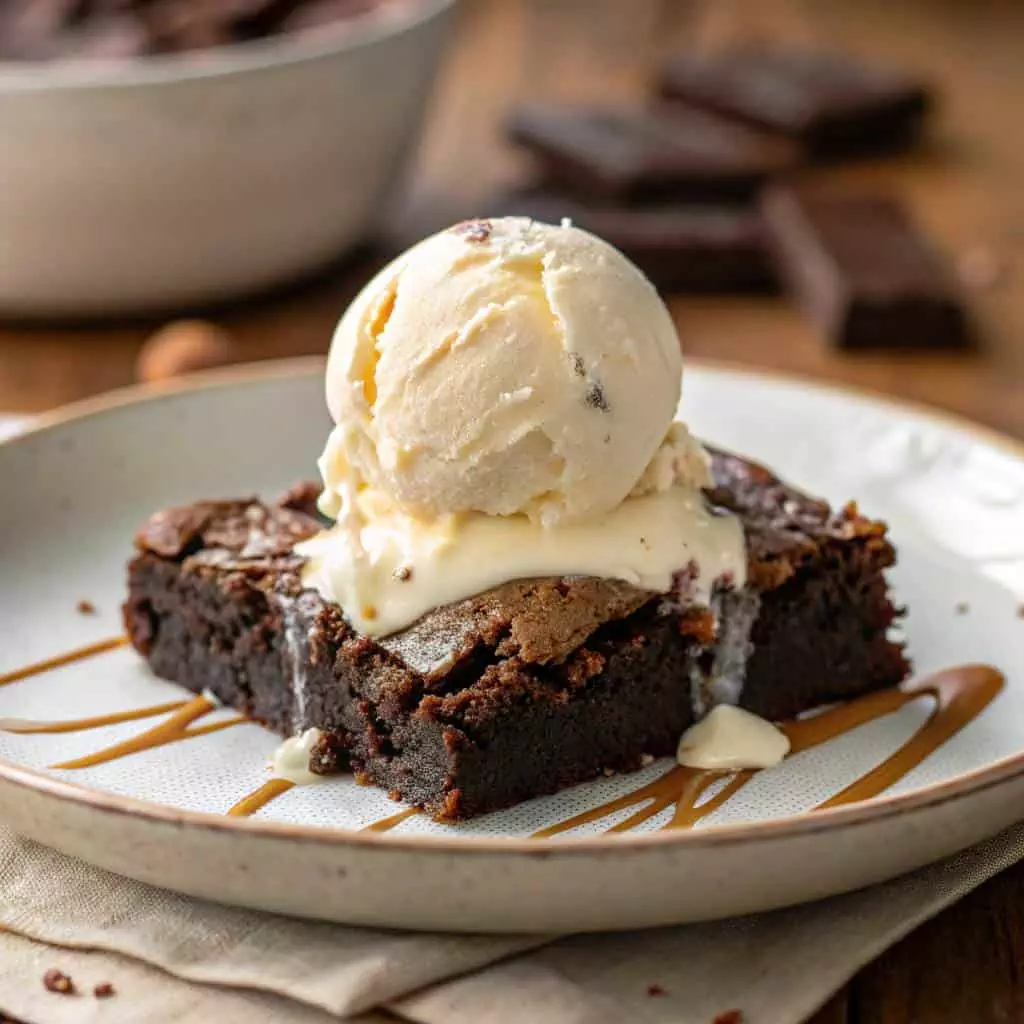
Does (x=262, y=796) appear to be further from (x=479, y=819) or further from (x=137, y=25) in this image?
(x=137, y=25)

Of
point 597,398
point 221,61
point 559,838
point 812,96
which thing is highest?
point 221,61

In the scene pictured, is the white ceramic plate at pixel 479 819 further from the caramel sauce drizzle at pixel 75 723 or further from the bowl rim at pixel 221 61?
the bowl rim at pixel 221 61

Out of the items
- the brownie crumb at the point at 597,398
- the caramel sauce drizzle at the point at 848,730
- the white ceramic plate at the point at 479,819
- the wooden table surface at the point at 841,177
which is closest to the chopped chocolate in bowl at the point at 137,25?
the wooden table surface at the point at 841,177

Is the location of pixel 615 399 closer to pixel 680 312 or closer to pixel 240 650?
pixel 240 650

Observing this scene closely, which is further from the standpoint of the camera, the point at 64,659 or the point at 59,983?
the point at 64,659

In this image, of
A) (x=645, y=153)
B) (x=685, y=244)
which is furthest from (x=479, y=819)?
(x=645, y=153)

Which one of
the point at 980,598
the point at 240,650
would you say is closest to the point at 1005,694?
the point at 980,598

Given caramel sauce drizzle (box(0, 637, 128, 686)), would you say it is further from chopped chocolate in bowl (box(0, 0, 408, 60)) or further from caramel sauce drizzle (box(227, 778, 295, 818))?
chopped chocolate in bowl (box(0, 0, 408, 60))
